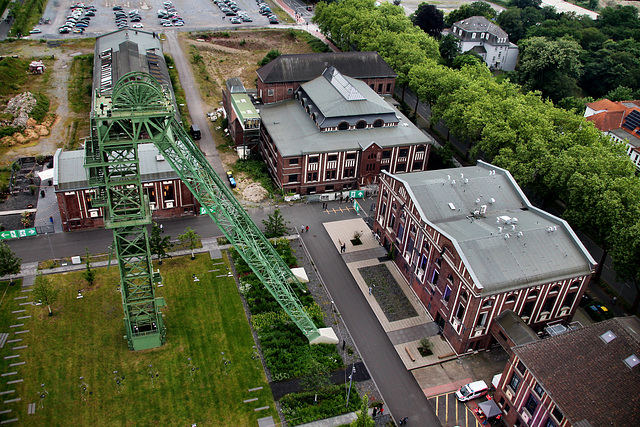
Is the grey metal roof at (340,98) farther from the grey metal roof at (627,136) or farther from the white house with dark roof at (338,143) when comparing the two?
the grey metal roof at (627,136)

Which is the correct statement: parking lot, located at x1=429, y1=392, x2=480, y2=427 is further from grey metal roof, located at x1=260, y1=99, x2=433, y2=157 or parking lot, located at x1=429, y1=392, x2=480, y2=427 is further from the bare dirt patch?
the bare dirt patch

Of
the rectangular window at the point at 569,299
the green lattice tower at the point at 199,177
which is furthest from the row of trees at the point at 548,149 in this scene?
the green lattice tower at the point at 199,177

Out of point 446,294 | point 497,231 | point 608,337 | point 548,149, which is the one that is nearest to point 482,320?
point 446,294

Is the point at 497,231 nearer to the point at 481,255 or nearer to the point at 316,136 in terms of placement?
the point at 481,255

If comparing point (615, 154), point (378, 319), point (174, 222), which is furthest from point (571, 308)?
point (174, 222)

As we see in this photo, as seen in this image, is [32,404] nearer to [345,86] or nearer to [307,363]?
[307,363]

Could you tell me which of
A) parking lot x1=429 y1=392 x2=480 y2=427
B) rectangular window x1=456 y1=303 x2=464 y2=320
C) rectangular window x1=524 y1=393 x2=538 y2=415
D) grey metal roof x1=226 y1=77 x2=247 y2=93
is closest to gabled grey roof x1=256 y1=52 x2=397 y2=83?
grey metal roof x1=226 y1=77 x2=247 y2=93
